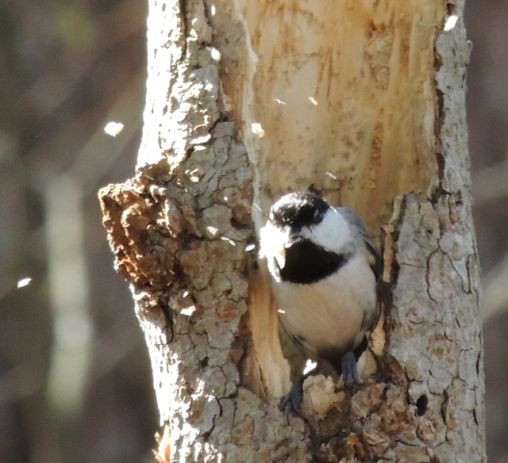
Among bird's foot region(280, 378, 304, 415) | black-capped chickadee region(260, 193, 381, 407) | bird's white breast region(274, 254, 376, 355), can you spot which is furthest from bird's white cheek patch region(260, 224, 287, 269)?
bird's foot region(280, 378, 304, 415)

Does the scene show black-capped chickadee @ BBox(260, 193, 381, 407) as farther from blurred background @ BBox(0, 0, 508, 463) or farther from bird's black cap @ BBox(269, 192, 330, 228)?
blurred background @ BBox(0, 0, 508, 463)

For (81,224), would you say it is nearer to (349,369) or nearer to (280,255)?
(280,255)

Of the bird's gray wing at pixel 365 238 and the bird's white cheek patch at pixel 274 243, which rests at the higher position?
the bird's white cheek patch at pixel 274 243

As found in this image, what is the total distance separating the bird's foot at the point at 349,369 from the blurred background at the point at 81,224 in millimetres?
2508

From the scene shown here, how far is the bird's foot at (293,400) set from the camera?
9.90ft

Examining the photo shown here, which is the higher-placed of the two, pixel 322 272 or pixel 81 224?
pixel 322 272

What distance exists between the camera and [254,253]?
3.20m

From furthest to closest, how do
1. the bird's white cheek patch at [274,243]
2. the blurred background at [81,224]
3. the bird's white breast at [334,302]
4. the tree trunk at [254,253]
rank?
the blurred background at [81,224], the bird's white breast at [334,302], the bird's white cheek patch at [274,243], the tree trunk at [254,253]

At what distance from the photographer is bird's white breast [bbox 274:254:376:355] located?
348 centimetres

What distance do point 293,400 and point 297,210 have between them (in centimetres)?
60

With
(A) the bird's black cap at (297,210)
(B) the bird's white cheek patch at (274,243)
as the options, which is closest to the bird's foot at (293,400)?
(B) the bird's white cheek patch at (274,243)

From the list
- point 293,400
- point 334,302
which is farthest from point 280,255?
point 293,400

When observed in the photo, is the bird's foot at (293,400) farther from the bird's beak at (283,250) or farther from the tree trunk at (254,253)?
the bird's beak at (283,250)

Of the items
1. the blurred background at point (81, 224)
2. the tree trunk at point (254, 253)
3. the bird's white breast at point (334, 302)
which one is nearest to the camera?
the tree trunk at point (254, 253)
